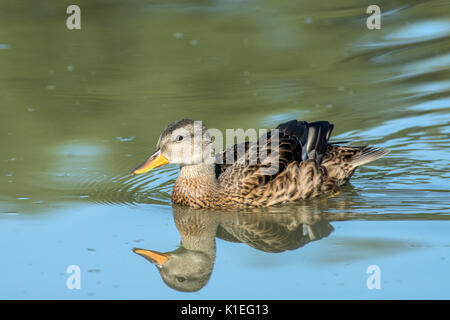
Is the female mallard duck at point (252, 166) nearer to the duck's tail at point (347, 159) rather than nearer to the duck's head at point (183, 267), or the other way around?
the duck's tail at point (347, 159)

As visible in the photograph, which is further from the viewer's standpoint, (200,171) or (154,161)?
(200,171)

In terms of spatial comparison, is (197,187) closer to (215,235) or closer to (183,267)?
(215,235)

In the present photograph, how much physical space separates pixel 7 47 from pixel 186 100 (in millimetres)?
3782

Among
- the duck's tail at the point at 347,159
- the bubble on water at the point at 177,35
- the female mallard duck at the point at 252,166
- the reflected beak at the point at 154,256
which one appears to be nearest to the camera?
the reflected beak at the point at 154,256

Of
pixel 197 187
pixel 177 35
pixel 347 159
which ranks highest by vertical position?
pixel 177 35

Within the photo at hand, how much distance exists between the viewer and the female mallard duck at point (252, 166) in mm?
7355

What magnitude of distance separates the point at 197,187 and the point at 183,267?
5.07 feet

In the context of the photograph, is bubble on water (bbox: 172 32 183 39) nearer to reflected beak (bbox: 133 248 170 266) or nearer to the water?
the water

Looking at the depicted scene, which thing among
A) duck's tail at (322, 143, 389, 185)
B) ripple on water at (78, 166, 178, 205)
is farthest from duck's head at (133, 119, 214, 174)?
duck's tail at (322, 143, 389, 185)

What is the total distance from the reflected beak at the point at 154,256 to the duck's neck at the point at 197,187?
135 cm

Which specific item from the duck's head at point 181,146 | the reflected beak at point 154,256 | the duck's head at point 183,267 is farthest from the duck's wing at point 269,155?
the reflected beak at point 154,256

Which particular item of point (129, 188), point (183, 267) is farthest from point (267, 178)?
point (183, 267)

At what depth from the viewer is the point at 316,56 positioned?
38.9ft

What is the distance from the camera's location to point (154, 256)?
604cm
